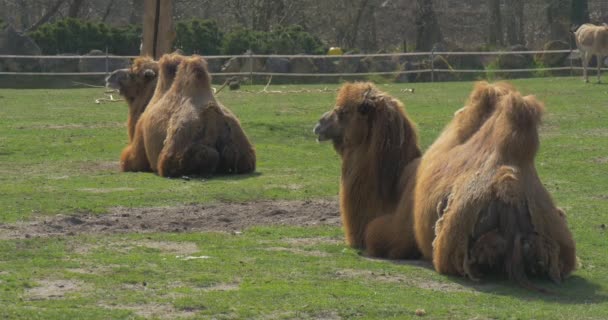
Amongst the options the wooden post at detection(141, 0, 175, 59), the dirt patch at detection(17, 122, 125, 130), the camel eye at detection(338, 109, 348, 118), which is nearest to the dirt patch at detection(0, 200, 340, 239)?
the camel eye at detection(338, 109, 348, 118)

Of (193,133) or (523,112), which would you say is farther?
(193,133)

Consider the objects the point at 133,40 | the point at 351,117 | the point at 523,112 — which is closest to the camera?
the point at 523,112

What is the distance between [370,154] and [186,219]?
243 centimetres

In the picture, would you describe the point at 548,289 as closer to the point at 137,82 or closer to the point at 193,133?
the point at 193,133

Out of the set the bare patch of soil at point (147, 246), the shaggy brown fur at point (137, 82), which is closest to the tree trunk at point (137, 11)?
the shaggy brown fur at point (137, 82)

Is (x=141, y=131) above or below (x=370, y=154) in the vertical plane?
below

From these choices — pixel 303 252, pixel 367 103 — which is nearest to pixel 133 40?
pixel 367 103

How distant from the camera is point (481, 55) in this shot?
38.1m

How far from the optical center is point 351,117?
33.6 ft

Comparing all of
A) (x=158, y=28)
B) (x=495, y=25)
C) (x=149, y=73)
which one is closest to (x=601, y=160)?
(x=149, y=73)

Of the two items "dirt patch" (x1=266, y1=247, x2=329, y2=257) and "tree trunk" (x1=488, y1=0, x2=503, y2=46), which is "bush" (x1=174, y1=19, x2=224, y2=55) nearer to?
"tree trunk" (x1=488, y1=0, x2=503, y2=46)

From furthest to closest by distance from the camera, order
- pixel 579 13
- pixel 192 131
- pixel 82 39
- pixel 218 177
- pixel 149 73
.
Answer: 1. pixel 579 13
2. pixel 82 39
3. pixel 149 73
4. pixel 218 177
5. pixel 192 131

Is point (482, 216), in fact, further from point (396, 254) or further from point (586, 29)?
point (586, 29)

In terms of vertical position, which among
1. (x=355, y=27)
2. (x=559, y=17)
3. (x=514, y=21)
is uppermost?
(x=559, y=17)
